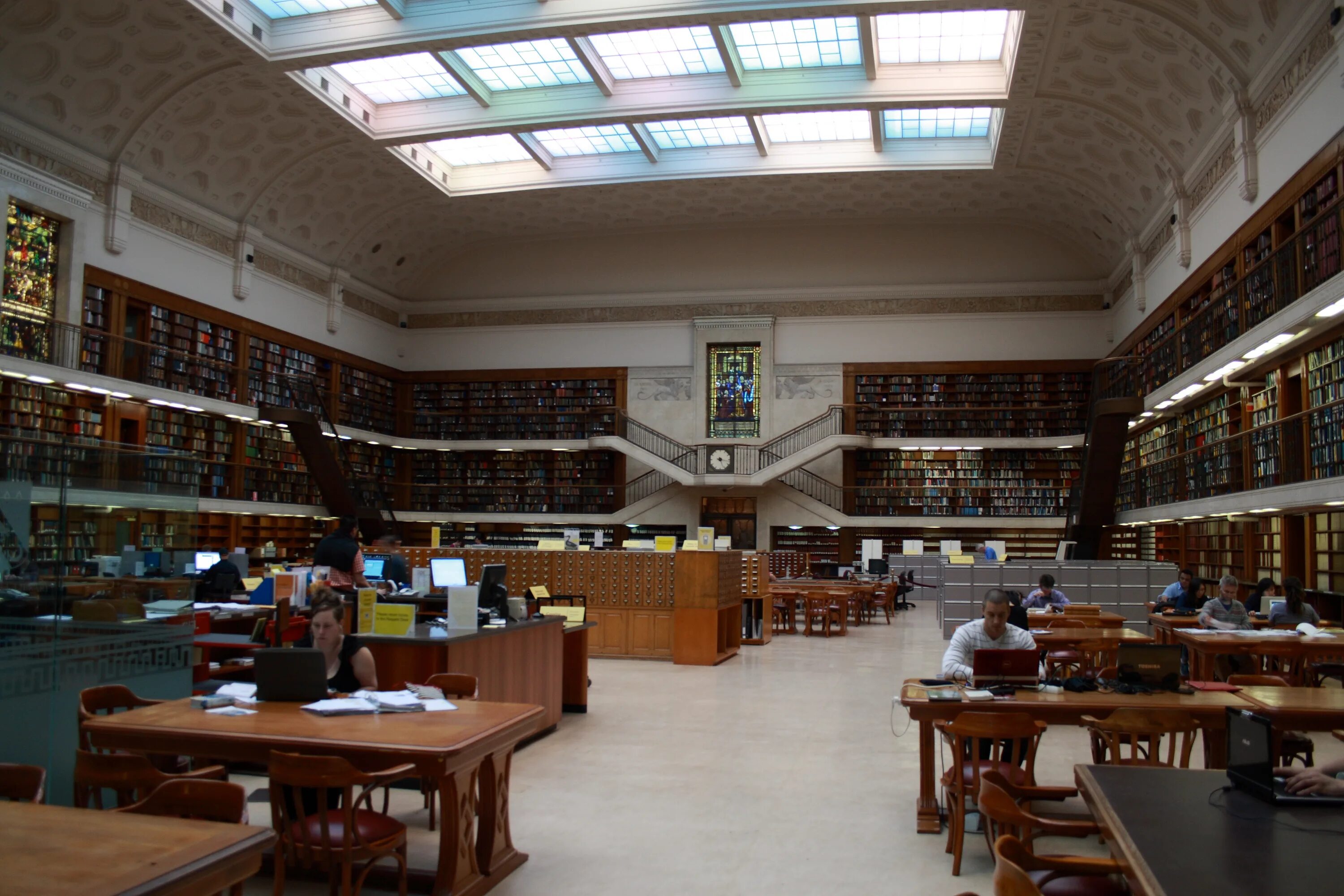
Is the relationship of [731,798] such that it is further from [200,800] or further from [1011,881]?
[1011,881]

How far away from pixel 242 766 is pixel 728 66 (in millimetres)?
12485

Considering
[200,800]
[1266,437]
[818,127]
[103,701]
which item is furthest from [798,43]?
[200,800]

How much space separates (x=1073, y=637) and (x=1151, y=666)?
2.65 metres

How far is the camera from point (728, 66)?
586 inches

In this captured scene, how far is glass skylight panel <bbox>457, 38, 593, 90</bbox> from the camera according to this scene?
1491cm

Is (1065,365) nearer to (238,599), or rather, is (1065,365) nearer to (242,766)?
(238,599)

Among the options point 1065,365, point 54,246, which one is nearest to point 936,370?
point 1065,365

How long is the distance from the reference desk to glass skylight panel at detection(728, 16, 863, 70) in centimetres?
1023

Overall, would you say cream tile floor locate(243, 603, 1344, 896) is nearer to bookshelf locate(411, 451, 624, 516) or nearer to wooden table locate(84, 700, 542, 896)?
wooden table locate(84, 700, 542, 896)

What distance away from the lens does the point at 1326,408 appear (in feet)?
28.9

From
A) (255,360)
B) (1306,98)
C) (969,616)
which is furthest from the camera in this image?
(255,360)

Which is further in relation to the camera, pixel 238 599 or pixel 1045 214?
pixel 1045 214

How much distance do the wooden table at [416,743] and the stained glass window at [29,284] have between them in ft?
34.4

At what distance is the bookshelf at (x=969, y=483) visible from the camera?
20.0 metres
